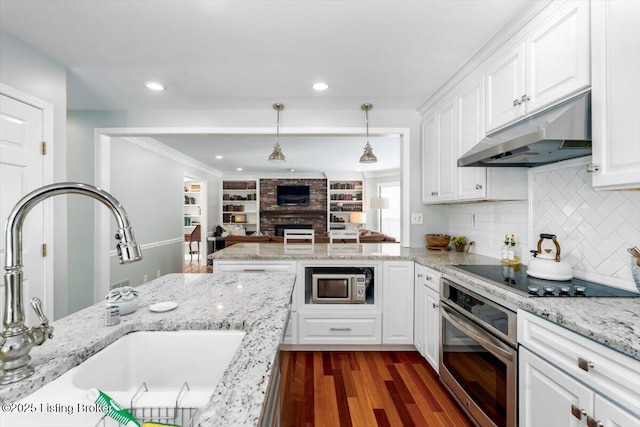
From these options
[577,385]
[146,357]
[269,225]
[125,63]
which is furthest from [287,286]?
[269,225]

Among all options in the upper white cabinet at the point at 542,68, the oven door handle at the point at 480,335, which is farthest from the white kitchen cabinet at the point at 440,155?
the oven door handle at the point at 480,335

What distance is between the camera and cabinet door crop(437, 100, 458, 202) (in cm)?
252

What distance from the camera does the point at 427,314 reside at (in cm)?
243

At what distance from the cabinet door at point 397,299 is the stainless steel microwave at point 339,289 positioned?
205 mm

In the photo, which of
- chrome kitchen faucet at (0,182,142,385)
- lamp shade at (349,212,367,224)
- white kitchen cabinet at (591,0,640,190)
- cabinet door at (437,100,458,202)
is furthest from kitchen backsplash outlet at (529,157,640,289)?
lamp shade at (349,212,367,224)

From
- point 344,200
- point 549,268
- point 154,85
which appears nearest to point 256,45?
point 154,85

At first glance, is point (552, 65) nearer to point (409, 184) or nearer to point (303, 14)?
point (303, 14)

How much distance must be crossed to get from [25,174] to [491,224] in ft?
11.6

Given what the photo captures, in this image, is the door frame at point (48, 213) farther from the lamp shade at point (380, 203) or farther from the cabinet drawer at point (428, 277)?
the lamp shade at point (380, 203)

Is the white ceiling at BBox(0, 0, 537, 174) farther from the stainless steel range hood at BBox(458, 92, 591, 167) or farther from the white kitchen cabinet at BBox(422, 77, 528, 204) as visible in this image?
the stainless steel range hood at BBox(458, 92, 591, 167)

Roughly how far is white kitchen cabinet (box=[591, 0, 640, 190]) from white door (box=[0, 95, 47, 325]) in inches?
124

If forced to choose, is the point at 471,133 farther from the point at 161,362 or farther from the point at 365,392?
the point at 161,362

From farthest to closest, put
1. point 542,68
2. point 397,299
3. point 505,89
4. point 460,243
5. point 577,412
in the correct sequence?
point 460,243
point 397,299
point 505,89
point 542,68
point 577,412

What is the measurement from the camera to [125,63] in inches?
90.0
